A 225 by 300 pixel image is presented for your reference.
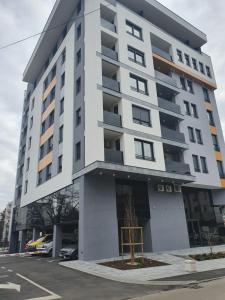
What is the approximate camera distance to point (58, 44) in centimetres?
3244

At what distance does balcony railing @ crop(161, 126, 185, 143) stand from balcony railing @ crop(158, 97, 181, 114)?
2.30m

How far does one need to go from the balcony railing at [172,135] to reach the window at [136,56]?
737cm

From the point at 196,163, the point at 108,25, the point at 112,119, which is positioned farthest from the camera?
the point at 196,163

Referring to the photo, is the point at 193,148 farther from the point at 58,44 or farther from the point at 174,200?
the point at 58,44

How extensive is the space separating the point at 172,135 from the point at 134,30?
1229cm

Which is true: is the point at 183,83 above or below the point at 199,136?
above

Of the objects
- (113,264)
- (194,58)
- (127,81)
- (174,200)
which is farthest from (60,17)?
(113,264)

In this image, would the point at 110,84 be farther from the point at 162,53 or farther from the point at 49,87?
the point at 49,87

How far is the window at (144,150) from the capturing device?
22008 mm

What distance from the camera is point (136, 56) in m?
26.5

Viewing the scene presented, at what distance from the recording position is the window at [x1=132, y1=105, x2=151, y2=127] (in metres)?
23.2

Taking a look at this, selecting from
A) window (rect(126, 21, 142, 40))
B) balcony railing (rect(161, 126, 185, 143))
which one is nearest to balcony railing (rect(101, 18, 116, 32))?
window (rect(126, 21, 142, 40))

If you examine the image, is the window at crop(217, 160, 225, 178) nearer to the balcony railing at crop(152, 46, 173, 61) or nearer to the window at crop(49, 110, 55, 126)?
the balcony railing at crop(152, 46, 173, 61)

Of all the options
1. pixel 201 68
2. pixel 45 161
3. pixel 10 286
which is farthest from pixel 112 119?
pixel 201 68
